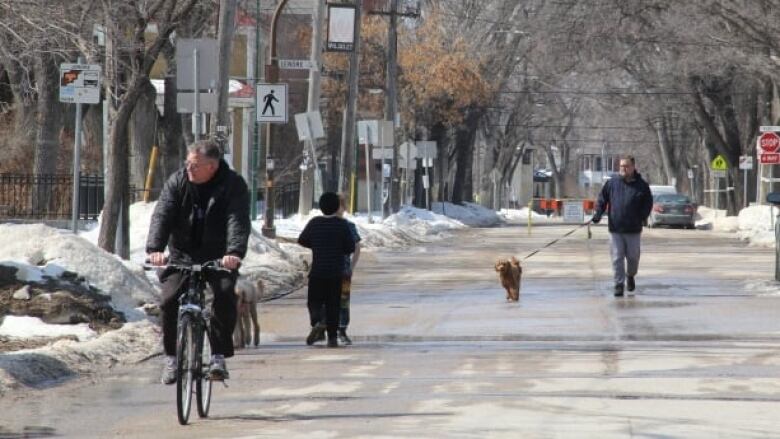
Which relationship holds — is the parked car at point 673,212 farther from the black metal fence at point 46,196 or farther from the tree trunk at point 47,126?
the tree trunk at point 47,126

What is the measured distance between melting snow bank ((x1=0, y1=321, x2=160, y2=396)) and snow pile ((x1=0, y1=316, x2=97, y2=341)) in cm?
26

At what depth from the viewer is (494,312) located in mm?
21844

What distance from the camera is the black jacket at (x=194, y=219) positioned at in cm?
1187

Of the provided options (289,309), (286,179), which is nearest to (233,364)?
(289,309)

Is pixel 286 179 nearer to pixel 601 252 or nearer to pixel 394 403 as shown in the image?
pixel 601 252

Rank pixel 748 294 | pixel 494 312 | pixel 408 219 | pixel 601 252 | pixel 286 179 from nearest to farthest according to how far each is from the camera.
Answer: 1. pixel 494 312
2. pixel 748 294
3. pixel 601 252
4. pixel 408 219
5. pixel 286 179

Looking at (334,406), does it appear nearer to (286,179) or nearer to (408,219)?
(408,219)

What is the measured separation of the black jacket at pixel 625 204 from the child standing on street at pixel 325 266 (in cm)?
727

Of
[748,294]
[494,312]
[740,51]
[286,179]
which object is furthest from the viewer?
[286,179]

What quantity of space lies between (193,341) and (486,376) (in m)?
3.26

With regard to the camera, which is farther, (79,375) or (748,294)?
(748,294)

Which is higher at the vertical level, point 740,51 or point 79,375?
point 740,51

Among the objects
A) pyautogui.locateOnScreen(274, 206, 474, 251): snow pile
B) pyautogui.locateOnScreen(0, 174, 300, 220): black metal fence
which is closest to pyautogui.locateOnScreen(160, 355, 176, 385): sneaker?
pyautogui.locateOnScreen(0, 174, 300, 220): black metal fence

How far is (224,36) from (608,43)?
26101 mm
